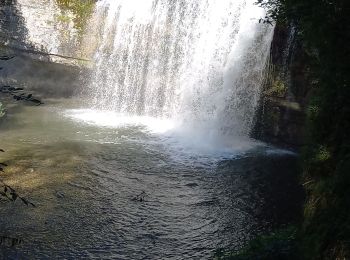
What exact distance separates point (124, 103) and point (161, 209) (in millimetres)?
10334

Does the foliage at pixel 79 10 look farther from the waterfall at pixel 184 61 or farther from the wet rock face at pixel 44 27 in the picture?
the waterfall at pixel 184 61

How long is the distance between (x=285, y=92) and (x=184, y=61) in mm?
5165

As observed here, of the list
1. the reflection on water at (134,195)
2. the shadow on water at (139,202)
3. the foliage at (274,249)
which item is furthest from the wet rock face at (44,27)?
the foliage at (274,249)

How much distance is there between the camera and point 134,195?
8.71 m

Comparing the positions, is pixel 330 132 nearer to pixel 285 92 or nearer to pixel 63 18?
pixel 285 92

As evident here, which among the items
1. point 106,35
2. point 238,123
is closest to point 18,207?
point 238,123

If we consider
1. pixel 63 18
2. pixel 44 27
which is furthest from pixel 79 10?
pixel 44 27

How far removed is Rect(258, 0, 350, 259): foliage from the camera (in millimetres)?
3777

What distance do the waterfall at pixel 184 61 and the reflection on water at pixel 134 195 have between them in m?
2.47

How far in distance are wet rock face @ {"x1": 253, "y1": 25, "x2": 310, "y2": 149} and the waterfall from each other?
0.78 metres

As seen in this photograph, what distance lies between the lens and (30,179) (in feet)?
29.8

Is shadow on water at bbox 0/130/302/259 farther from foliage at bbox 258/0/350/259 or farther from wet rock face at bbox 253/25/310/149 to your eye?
foliage at bbox 258/0/350/259

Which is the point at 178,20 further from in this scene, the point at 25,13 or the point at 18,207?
the point at 18,207

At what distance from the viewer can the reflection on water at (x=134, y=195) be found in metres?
6.81
